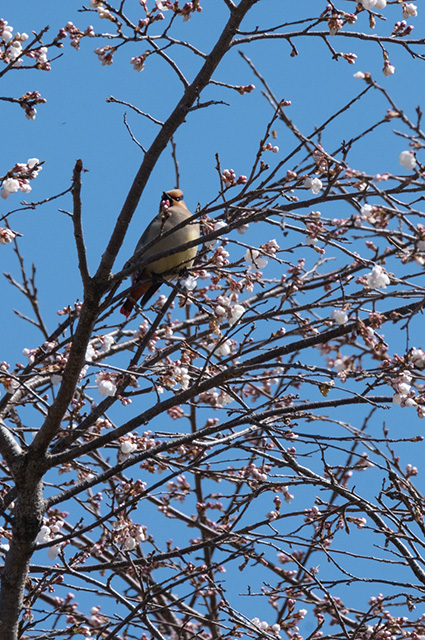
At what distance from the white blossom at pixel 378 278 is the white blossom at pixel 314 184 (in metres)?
0.47

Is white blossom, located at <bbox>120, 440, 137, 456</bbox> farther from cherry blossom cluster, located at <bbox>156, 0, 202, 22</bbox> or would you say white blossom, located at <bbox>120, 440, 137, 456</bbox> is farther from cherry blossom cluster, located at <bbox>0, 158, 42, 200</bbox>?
cherry blossom cluster, located at <bbox>156, 0, 202, 22</bbox>

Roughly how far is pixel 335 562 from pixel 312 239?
5.30 feet

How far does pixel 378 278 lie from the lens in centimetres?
312

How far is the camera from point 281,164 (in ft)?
11.1

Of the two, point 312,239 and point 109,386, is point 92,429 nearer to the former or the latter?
point 109,386

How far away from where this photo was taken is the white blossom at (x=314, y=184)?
341 cm

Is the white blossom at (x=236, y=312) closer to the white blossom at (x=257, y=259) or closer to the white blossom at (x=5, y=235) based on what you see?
the white blossom at (x=257, y=259)

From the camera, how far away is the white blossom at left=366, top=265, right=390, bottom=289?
10.2 feet

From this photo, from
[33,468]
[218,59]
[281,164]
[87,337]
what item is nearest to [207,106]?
[218,59]

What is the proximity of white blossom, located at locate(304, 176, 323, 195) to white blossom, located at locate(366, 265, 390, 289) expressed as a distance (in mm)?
469

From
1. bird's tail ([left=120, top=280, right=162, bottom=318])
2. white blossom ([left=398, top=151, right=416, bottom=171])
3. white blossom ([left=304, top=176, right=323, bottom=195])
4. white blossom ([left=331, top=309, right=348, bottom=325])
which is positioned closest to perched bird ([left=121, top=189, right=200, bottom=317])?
bird's tail ([left=120, top=280, right=162, bottom=318])

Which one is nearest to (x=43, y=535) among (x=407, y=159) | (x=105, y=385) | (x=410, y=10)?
(x=105, y=385)

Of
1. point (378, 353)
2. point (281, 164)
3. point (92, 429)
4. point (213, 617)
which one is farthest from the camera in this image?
point (213, 617)

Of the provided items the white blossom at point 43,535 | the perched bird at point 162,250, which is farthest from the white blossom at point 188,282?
the white blossom at point 43,535
